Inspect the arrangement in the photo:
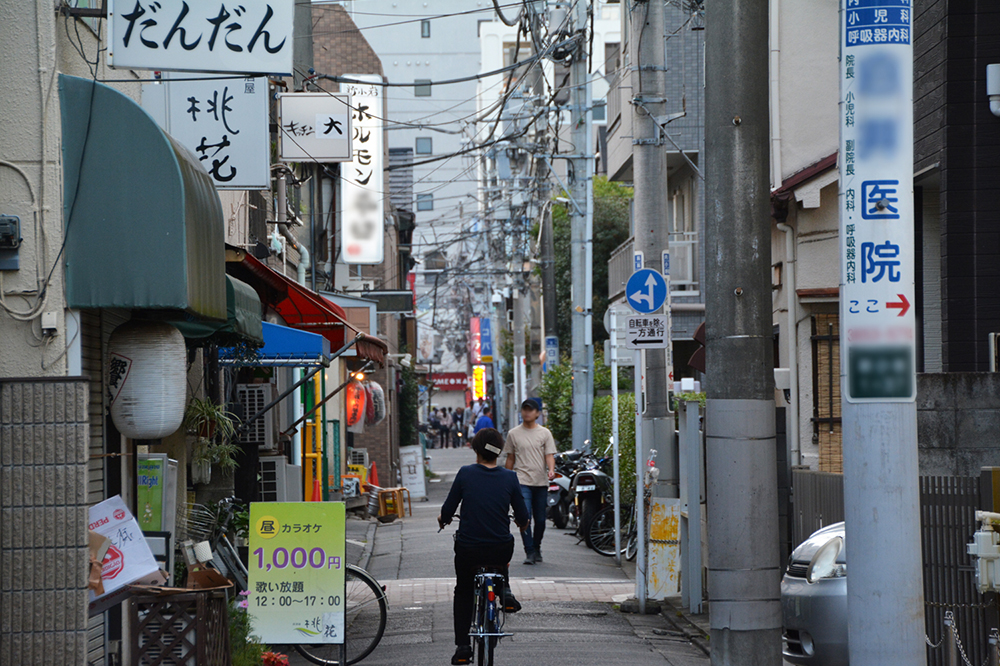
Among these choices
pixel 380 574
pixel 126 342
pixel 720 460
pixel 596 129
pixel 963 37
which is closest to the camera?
pixel 720 460

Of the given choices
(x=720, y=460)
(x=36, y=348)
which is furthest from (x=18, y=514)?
(x=720, y=460)

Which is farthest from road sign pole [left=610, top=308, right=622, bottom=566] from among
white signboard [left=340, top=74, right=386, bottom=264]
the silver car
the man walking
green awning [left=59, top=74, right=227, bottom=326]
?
white signboard [left=340, top=74, right=386, bottom=264]

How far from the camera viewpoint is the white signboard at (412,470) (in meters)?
26.3

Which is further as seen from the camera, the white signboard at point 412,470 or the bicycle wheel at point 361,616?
the white signboard at point 412,470

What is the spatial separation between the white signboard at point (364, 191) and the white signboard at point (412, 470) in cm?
604

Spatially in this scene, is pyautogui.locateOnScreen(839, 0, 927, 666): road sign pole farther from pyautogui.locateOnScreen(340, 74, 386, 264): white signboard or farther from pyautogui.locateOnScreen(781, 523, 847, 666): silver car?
pyautogui.locateOnScreen(340, 74, 386, 264): white signboard

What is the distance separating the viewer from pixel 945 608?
715 cm

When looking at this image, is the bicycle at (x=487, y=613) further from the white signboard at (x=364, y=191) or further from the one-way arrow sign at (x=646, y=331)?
the white signboard at (x=364, y=191)

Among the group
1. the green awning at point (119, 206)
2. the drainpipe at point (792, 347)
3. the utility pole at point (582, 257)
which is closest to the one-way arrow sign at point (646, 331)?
the drainpipe at point (792, 347)

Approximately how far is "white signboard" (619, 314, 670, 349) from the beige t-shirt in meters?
3.36

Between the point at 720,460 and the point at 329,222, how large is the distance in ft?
60.7

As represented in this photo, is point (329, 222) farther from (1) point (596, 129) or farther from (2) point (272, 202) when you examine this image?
(1) point (596, 129)

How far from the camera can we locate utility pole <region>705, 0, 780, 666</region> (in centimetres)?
544

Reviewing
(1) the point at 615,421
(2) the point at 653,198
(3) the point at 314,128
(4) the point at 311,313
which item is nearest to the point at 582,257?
(3) the point at 314,128
